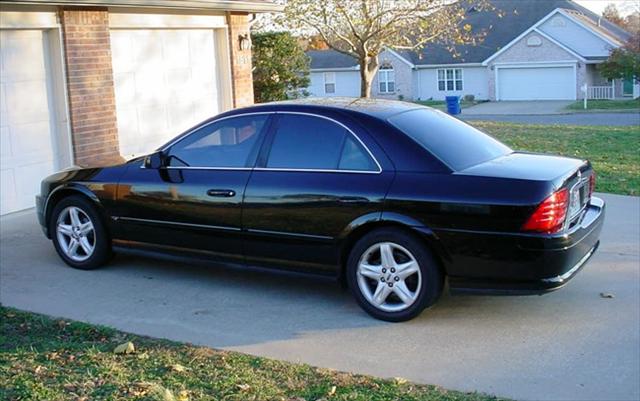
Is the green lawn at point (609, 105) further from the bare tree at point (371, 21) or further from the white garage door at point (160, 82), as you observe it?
the white garage door at point (160, 82)

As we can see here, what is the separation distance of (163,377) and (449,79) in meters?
50.3

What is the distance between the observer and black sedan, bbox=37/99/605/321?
234 inches

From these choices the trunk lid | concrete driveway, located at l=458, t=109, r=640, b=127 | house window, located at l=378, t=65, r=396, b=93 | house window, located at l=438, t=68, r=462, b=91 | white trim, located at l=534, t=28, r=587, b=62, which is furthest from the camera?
house window, located at l=378, t=65, r=396, b=93

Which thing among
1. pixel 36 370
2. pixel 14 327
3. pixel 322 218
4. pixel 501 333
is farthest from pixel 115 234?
pixel 501 333

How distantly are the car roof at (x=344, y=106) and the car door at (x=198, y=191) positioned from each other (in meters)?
0.14

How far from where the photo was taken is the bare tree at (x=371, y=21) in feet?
78.7

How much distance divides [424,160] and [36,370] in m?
3.09

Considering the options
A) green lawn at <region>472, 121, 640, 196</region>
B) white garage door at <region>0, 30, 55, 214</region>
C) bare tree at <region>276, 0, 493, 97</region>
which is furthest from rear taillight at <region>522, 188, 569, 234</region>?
bare tree at <region>276, 0, 493, 97</region>

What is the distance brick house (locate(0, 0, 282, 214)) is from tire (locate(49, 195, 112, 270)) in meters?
1.85

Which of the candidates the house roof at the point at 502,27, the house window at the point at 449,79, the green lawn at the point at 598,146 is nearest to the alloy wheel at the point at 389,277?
the green lawn at the point at 598,146

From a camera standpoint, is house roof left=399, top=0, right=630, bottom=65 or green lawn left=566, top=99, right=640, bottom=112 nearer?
green lawn left=566, top=99, right=640, bottom=112

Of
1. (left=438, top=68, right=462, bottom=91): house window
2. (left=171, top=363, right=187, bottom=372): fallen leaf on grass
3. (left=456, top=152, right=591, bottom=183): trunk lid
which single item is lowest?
(left=171, top=363, right=187, bottom=372): fallen leaf on grass

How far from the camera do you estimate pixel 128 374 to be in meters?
4.93

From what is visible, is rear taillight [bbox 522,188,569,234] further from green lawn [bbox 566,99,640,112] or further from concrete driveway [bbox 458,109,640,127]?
green lawn [bbox 566,99,640,112]
